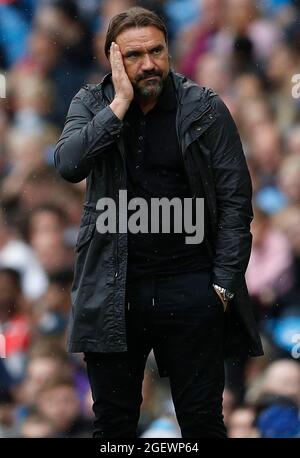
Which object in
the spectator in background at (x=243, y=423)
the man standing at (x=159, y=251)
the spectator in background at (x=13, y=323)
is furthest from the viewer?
the spectator in background at (x=13, y=323)

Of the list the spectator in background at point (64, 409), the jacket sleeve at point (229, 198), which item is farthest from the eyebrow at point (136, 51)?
the spectator in background at point (64, 409)

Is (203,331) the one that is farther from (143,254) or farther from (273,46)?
(273,46)

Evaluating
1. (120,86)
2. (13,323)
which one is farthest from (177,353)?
(13,323)

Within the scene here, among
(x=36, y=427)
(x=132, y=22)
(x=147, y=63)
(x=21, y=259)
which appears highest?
(x=132, y=22)

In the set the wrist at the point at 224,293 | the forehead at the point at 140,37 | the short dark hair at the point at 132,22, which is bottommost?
the wrist at the point at 224,293

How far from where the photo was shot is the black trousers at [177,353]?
3779 millimetres

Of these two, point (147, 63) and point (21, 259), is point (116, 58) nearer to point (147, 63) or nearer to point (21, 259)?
point (147, 63)

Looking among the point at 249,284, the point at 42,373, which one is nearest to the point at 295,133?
the point at 249,284

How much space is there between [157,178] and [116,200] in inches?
6.0

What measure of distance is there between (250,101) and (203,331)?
191 centimetres

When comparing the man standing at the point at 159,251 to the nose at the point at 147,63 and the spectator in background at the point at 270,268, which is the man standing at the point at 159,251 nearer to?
the nose at the point at 147,63

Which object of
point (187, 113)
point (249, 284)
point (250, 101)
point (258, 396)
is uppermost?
point (250, 101)

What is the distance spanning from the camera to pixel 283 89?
5434mm

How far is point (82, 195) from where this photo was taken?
557 centimetres
